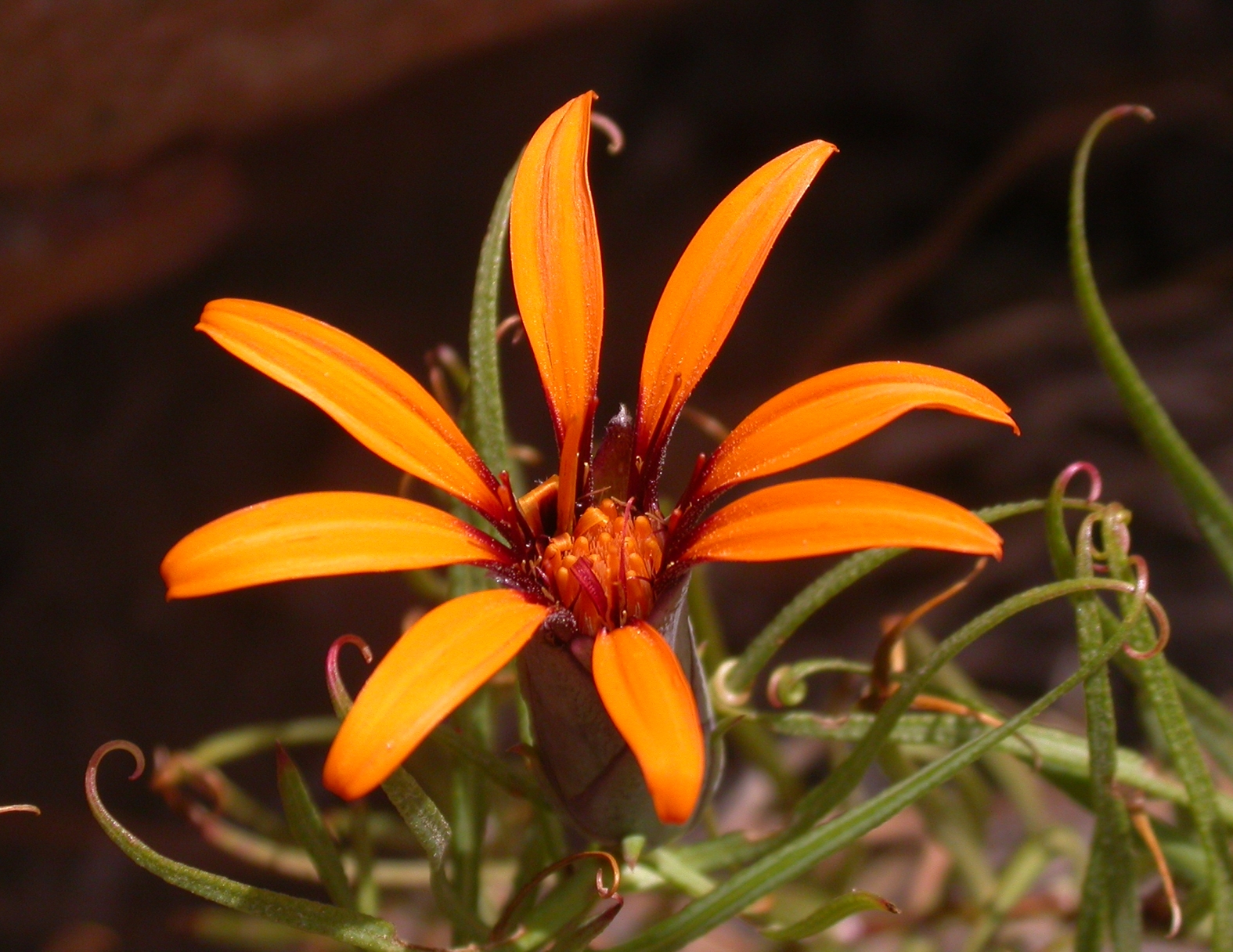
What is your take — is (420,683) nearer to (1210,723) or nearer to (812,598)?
(812,598)

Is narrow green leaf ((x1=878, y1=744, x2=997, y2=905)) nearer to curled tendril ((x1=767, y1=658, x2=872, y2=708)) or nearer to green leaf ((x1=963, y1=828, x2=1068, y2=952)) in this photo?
green leaf ((x1=963, y1=828, x2=1068, y2=952))

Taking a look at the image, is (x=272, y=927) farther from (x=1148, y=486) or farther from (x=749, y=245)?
(x=1148, y=486)

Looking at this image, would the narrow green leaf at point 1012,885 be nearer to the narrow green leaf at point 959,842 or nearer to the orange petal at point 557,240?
the narrow green leaf at point 959,842

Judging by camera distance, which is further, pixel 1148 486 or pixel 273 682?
pixel 273 682

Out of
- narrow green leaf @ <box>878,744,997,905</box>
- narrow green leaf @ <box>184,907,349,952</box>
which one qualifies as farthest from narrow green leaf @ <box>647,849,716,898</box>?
narrow green leaf @ <box>184,907,349,952</box>

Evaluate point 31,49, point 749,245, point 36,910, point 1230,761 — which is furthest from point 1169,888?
point 36,910

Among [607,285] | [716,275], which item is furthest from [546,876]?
[607,285]

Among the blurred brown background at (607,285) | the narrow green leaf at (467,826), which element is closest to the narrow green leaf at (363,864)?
the narrow green leaf at (467,826)
